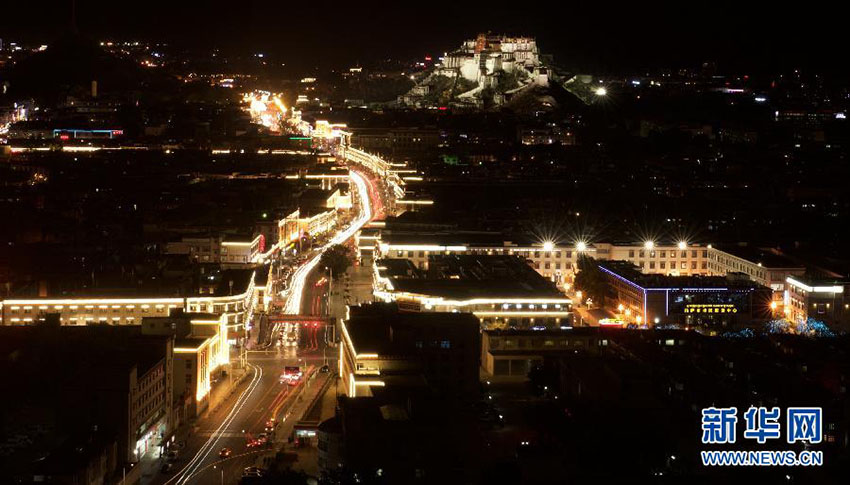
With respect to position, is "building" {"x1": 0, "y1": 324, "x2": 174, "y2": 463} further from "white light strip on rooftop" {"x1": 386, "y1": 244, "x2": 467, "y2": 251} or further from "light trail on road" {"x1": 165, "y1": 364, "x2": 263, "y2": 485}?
"white light strip on rooftop" {"x1": 386, "y1": 244, "x2": 467, "y2": 251}

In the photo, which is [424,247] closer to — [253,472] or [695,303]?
[695,303]

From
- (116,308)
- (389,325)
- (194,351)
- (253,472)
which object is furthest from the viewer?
(116,308)

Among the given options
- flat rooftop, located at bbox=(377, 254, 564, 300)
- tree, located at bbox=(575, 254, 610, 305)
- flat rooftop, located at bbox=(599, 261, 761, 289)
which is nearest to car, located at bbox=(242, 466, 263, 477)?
flat rooftop, located at bbox=(377, 254, 564, 300)

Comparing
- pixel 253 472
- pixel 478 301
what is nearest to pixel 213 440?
pixel 253 472

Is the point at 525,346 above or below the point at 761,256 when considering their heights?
below

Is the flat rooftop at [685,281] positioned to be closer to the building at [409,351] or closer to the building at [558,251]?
the building at [558,251]
